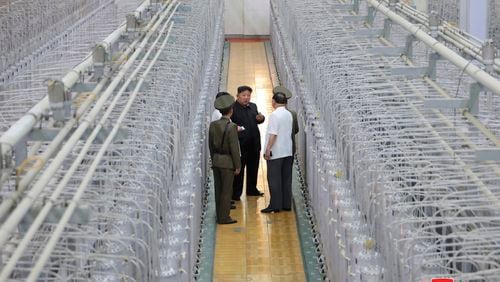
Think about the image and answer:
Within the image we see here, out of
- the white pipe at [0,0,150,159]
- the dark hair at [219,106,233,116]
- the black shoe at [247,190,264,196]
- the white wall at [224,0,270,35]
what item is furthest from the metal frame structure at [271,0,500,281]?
the white wall at [224,0,270,35]

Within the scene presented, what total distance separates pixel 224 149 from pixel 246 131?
2.90ft

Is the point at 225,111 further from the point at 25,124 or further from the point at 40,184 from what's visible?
the point at 40,184

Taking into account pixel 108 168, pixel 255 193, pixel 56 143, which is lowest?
pixel 255 193

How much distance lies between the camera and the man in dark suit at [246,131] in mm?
10742

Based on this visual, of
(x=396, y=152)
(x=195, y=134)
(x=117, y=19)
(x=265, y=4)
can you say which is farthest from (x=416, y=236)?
(x=265, y=4)

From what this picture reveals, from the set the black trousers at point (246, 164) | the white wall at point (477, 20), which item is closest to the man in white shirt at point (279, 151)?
the black trousers at point (246, 164)

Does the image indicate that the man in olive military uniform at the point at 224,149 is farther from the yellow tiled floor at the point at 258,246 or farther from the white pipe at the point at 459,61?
the white pipe at the point at 459,61

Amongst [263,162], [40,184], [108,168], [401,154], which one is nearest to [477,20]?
[263,162]

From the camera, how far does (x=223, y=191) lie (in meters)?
9.92

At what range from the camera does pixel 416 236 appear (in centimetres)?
487

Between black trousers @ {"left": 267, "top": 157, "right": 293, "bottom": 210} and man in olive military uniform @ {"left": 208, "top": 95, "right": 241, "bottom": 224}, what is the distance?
1.50 ft

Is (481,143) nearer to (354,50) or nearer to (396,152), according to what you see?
(396,152)

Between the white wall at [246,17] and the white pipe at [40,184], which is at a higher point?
the white pipe at [40,184]

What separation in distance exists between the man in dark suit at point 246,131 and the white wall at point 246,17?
1369 centimetres
